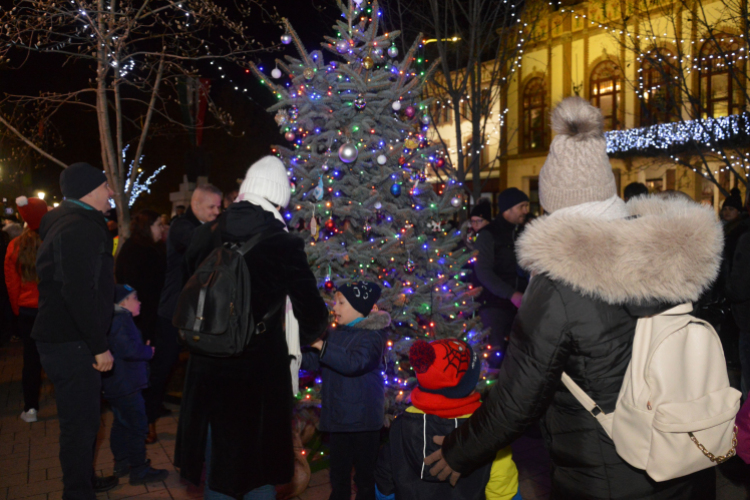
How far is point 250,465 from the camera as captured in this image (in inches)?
108

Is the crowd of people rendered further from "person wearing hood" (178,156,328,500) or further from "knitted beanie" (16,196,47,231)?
"knitted beanie" (16,196,47,231)

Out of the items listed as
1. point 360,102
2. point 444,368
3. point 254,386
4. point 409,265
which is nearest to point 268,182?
point 254,386

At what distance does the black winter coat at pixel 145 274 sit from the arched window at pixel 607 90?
22455mm

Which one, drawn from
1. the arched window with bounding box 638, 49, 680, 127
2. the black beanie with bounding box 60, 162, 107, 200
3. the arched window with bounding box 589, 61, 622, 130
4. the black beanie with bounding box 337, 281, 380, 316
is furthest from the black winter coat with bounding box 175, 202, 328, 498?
the arched window with bounding box 589, 61, 622, 130

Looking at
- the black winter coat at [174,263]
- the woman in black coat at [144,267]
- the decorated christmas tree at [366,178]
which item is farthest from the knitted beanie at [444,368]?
the woman in black coat at [144,267]

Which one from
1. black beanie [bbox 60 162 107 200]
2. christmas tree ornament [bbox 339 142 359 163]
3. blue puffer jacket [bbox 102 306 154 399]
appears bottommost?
blue puffer jacket [bbox 102 306 154 399]

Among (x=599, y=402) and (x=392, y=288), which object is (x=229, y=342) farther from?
(x=392, y=288)

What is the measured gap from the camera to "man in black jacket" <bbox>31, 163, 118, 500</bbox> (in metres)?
3.36

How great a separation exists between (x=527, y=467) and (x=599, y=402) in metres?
3.08

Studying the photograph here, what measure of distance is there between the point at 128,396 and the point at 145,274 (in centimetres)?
144

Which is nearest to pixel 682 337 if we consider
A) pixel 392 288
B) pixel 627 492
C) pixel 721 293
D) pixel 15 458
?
pixel 627 492

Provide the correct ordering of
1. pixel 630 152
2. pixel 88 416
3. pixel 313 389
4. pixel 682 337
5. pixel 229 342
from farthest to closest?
pixel 630 152
pixel 313 389
pixel 88 416
pixel 229 342
pixel 682 337

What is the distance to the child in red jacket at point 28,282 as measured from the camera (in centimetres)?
544

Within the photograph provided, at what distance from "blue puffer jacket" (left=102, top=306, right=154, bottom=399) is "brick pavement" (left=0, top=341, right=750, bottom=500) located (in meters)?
0.78
